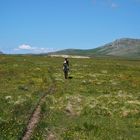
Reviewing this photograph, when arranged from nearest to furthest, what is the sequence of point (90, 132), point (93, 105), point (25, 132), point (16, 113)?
1. point (25, 132)
2. point (90, 132)
3. point (16, 113)
4. point (93, 105)

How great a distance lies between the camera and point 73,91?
149 feet

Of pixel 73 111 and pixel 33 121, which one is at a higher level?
pixel 33 121

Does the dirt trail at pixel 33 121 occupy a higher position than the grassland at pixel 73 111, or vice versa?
the dirt trail at pixel 33 121

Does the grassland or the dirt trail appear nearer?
the dirt trail

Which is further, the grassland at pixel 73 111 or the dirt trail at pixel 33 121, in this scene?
the grassland at pixel 73 111

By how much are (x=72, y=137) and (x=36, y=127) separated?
2781 mm

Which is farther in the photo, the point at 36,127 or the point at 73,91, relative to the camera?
the point at 73,91

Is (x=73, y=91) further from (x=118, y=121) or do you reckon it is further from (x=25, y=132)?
(x=25, y=132)

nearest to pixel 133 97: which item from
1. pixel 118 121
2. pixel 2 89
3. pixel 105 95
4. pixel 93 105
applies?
pixel 105 95

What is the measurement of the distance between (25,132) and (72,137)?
3.24 meters

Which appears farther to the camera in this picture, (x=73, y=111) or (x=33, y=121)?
(x=73, y=111)

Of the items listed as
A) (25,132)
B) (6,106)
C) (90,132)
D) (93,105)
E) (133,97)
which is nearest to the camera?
(25,132)

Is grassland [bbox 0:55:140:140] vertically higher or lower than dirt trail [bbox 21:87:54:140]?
lower

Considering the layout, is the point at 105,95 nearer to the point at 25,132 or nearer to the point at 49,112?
the point at 49,112
